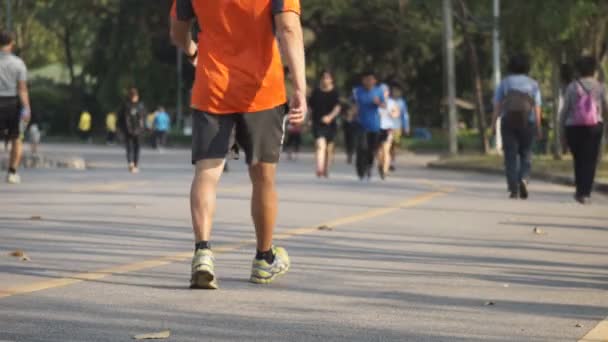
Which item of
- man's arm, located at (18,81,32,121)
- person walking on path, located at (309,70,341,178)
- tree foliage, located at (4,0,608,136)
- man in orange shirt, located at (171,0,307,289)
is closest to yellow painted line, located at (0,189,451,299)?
man in orange shirt, located at (171,0,307,289)

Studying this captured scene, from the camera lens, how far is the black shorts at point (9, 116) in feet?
66.4

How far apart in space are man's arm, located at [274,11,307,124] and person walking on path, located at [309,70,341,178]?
55.8 ft

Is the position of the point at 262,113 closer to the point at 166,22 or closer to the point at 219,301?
the point at 219,301

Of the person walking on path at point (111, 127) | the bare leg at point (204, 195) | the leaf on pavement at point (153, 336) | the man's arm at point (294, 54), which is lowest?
the person walking on path at point (111, 127)

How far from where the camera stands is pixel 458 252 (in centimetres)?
1164

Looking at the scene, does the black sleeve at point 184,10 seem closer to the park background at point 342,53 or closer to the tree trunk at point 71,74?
the park background at point 342,53

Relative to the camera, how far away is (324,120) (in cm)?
2695

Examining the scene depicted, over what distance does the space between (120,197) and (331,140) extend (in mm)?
9079

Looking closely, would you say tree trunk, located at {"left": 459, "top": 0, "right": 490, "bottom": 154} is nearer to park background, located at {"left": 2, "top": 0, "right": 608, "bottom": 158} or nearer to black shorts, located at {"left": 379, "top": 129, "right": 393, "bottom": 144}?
park background, located at {"left": 2, "top": 0, "right": 608, "bottom": 158}

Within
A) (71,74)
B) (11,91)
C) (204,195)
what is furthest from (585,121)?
(71,74)

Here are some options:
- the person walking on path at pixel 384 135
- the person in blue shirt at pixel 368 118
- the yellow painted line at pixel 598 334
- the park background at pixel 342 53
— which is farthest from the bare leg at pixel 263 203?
the park background at pixel 342 53

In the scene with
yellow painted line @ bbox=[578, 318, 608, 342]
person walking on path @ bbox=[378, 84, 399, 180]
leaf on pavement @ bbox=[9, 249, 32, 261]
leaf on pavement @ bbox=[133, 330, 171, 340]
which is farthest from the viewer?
person walking on path @ bbox=[378, 84, 399, 180]

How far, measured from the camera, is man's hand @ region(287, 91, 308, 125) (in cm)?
912

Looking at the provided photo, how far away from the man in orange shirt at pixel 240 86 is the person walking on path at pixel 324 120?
669 inches
